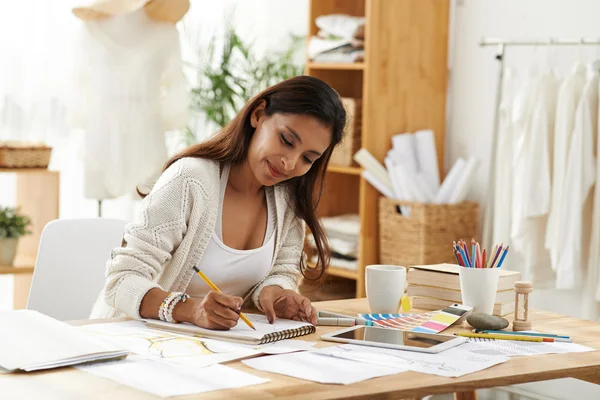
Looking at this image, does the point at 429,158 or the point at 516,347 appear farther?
the point at 429,158

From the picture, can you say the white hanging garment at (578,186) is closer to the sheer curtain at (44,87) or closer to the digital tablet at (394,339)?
the digital tablet at (394,339)

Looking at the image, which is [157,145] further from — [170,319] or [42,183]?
[170,319]

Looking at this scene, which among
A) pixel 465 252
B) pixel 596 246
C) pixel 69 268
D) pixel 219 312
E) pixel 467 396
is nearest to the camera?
pixel 219 312

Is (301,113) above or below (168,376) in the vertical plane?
above

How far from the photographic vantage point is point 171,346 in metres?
1.57

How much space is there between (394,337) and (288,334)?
0.20 metres

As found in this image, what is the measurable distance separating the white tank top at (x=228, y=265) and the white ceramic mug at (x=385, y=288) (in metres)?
0.26

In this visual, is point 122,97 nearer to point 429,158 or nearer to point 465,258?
point 429,158

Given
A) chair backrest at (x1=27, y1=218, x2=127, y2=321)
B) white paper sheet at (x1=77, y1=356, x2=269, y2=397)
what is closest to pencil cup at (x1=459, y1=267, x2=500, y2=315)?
white paper sheet at (x1=77, y1=356, x2=269, y2=397)

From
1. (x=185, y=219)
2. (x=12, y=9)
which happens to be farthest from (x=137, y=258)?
(x=12, y=9)

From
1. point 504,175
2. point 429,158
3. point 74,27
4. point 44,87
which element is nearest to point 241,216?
point 504,175

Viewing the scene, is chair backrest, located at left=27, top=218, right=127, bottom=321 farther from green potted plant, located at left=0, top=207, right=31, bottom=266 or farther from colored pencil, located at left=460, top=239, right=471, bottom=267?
green potted plant, located at left=0, top=207, right=31, bottom=266

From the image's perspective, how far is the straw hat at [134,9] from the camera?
12.7ft

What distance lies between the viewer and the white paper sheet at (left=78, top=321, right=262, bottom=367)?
1.49 meters
